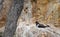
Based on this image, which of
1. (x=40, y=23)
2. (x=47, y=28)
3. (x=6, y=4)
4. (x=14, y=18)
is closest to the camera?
(x=47, y=28)

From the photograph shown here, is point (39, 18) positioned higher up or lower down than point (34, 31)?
higher up

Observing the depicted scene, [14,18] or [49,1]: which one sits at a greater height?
[49,1]

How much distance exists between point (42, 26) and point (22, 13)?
62 centimetres

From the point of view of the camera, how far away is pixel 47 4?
1626 mm

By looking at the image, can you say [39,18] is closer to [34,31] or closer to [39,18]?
[39,18]

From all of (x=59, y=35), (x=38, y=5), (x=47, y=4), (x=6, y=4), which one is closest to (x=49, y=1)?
(x=47, y=4)

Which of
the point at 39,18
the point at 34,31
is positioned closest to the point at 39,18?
the point at 39,18

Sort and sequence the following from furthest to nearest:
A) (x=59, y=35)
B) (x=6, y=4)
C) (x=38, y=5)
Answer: (x=6, y=4) < (x=38, y=5) < (x=59, y=35)

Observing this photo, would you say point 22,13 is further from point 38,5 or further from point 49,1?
point 49,1

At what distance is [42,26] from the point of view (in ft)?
5.12

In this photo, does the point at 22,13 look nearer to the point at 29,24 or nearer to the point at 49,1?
the point at 29,24

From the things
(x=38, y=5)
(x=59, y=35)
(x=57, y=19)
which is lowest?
(x=59, y=35)

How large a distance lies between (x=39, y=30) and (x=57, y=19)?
21cm

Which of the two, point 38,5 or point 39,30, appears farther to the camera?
point 38,5
